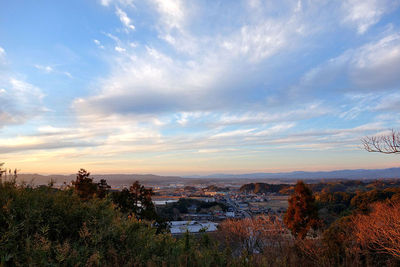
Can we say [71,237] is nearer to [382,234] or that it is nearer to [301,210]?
[382,234]

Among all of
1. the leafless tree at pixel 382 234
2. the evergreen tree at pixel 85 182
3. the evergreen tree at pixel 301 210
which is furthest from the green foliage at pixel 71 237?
the evergreen tree at pixel 301 210

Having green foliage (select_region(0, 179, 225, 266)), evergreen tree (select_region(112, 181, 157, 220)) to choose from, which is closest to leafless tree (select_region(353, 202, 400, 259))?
green foliage (select_region(0, 179, 225, 266))

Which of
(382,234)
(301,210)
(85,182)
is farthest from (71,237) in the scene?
(301,210)

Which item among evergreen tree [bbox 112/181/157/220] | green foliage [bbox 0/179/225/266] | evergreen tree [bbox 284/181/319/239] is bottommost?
evergreen tree [bbox 284/181/319/239]

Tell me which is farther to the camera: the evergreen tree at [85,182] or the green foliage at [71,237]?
the evergreen tree at [85,182]

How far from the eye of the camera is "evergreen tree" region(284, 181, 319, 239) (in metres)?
21.6

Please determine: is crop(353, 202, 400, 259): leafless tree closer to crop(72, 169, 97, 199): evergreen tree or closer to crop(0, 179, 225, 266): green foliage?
crop(0, 179, 225, 266): green foliage

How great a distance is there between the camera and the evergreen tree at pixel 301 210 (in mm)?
21562

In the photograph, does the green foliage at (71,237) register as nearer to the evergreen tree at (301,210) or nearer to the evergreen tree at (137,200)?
the evergreen tree at (137,200)

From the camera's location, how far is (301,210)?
2191cm

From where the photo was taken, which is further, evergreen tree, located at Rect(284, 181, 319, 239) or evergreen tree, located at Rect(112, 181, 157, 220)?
evergreen tree, located at Rect(284, 181, 319, 239)

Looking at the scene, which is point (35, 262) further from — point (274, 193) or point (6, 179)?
point (274, 193)

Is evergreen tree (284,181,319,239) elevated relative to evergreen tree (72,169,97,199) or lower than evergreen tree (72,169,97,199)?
lower

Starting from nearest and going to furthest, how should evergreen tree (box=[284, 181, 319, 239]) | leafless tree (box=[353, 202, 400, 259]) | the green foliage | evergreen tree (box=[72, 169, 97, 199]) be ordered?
the green foliage
leafless tree (box=[353, 202, 400, 259])
evergreen tree (box=[72, 169, 97, 199])
evergreen tree (box=[284, 181, 319, 239])
